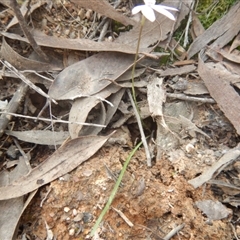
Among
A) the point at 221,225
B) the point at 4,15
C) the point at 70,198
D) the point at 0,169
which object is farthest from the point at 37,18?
the point at 221,225

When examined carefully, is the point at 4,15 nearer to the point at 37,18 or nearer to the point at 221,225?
the point at 37,18

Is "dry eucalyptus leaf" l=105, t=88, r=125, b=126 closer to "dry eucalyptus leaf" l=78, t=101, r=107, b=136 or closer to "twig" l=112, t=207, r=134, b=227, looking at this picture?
"dry eucalyptus leaf" l=78, t=101, r=107, b=136

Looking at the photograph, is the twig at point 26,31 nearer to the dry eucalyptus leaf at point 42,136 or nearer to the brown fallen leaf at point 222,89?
the dry eucalyptus leaf at point 42,136

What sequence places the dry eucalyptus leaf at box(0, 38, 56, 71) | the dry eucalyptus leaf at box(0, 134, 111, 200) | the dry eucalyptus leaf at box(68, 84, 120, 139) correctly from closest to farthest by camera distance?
the dry eucalyptus leaf at box(0, 134, 111, 200) → the dry eucalyptus leaf at box(68, 84, 120, 139) → the dry eucalyptus leaf at box(0, 38, 56, 71)

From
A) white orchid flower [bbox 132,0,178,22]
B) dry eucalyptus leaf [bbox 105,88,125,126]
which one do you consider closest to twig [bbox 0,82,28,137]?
dry eucalyptus leaf [bbox 105,88,125,126]

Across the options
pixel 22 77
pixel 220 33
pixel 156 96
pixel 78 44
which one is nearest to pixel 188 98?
pixel 156 96

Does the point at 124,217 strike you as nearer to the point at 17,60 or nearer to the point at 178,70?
the point at 178,70

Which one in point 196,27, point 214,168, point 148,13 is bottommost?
point 214,168
